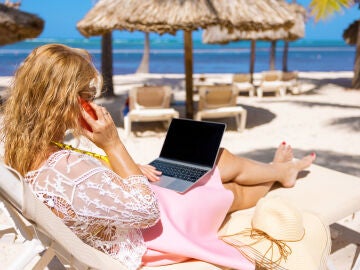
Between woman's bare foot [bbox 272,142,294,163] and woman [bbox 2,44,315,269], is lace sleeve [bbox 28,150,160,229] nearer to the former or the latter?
woman [bbox 2,44,315,269]

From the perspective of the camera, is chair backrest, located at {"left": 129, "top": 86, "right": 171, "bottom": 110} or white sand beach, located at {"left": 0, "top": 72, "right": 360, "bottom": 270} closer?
white sand beach, located at {"left": 0, "top": 72, "right": 360, "bottom": 270}

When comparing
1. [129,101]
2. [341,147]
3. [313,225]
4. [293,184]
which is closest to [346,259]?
[293,184]

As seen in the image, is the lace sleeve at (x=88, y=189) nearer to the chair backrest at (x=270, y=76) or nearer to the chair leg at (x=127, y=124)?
the chair leg at (x=127, y=124)

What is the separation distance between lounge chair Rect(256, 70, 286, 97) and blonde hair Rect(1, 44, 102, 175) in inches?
414

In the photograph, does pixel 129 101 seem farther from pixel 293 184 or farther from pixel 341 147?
pixel 293 184

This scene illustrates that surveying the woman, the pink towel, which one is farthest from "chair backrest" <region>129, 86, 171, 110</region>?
the woman

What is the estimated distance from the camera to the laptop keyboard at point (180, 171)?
215cm

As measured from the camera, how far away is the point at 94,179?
137cm

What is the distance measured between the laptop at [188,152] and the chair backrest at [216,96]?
4.65 meters

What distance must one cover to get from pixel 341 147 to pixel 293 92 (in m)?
6.80

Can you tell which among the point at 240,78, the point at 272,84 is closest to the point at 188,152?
the point at 272,84

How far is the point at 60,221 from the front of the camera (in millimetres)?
1309

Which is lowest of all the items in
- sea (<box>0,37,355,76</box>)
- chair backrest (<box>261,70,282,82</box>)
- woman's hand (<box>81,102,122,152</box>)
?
sea (<box>0,37,355,76</box>)

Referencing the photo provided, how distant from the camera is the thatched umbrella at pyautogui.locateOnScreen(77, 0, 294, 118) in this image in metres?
6.62
